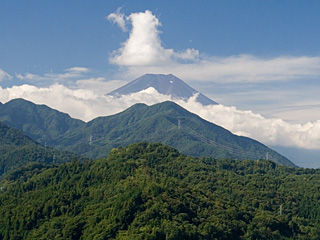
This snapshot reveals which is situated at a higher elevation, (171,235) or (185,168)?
(185,168)

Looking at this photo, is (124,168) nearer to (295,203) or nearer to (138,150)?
(138,150)

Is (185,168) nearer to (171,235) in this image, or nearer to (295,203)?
(295,203)

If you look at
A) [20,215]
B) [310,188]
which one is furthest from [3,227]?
[310,188]

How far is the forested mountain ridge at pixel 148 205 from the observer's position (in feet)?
289

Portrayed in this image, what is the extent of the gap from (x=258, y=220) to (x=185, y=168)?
172ft

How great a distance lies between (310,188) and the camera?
15700 cm

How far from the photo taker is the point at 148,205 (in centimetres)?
9231

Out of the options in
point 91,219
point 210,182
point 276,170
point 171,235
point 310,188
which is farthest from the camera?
point 276,170

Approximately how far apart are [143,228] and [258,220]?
35.1 meters

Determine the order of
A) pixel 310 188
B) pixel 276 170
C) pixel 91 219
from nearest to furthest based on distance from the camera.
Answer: pixel 91 219 → pixel 310 188 → pixel 276 170

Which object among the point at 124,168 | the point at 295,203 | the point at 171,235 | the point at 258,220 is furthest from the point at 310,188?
the point at 171,235

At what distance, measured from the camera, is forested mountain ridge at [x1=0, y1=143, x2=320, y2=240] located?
289 ft

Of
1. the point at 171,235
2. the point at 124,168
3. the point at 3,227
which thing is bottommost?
the point at 3,227

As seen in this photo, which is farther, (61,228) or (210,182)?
(210,182)
